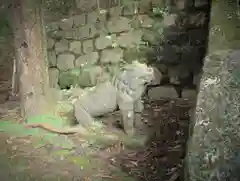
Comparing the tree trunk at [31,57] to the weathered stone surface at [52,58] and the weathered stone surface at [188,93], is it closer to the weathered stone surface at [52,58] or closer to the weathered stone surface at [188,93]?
the weathered stone surface at [52,58]

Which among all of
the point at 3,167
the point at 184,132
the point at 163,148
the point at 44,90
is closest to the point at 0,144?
the point at 3,167

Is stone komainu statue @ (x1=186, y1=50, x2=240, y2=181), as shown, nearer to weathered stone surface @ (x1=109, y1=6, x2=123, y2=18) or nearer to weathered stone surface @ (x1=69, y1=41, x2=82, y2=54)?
weathered stone surface @ (x1=109, y1=6, x2=123, y2=18)

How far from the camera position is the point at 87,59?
6.18m

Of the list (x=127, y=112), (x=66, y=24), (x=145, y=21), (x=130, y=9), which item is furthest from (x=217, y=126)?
(x=66, y=24)

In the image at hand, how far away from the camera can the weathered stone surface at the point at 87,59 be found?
6133mm

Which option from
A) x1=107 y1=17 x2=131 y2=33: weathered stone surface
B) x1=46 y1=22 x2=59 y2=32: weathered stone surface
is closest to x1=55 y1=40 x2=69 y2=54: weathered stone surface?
x1=46 y1=22 x2=59 y2=32: weathered stone surface

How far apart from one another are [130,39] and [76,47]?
963 mm

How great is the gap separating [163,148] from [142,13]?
2554 mm

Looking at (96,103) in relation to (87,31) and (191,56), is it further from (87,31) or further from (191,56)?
(87,31)

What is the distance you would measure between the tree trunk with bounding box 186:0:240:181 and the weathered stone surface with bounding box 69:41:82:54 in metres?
3.66

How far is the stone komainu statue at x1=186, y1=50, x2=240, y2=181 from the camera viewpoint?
219 centimetres

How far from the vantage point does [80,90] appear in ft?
19.8

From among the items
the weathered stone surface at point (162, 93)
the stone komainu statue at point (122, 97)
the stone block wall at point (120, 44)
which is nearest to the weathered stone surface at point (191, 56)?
the stone block wall at point (120, 44)

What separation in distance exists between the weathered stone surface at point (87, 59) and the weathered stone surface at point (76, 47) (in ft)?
0.38
